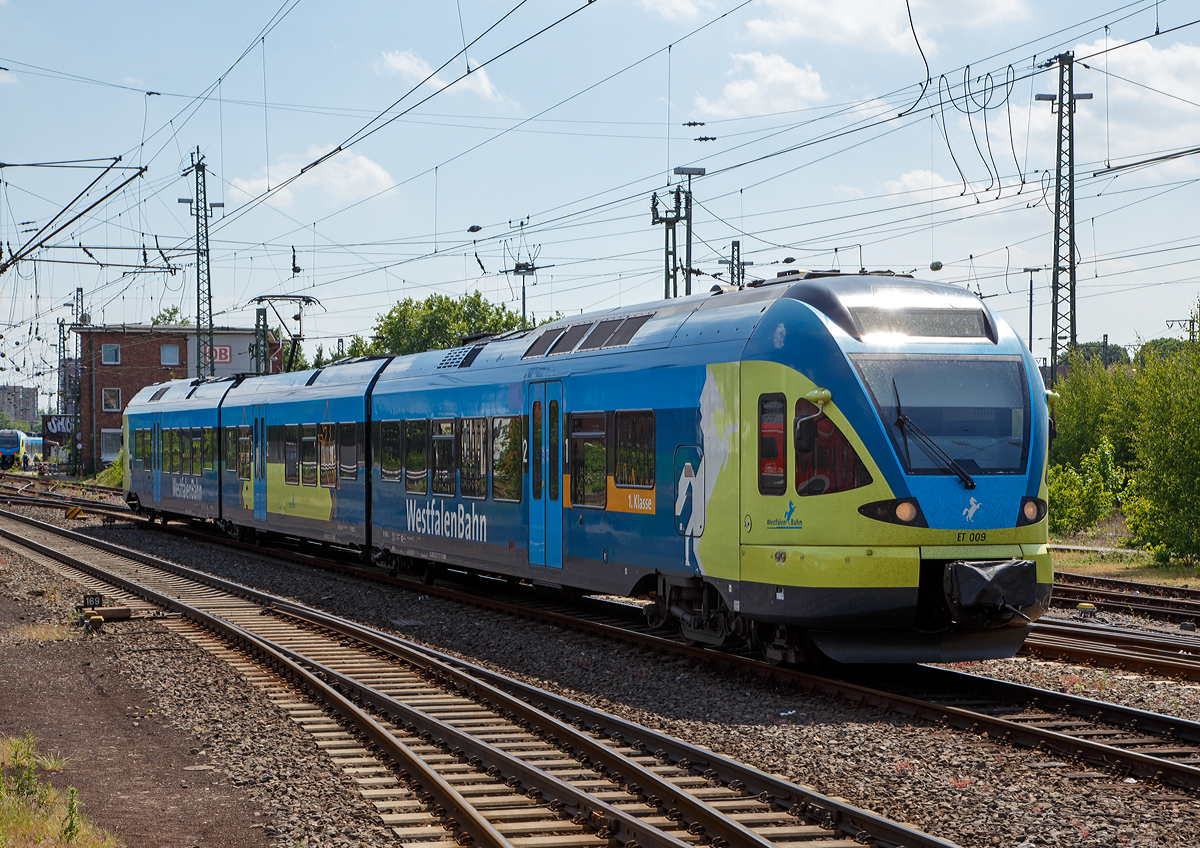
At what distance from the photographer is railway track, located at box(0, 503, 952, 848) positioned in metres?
6.69

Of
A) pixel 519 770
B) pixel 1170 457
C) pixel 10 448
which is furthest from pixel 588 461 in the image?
pixel 10 448

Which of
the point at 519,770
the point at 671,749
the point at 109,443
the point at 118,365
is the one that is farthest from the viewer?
the point at 118,365

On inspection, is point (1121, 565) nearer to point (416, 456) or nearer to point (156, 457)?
point (416, 456)

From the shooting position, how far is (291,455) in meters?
23.1

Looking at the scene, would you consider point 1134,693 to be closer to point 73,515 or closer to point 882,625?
point 882,625

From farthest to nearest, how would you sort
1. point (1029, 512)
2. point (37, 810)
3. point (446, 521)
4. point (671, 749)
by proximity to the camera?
point (446, 521) → point (1029, 512) → point (671, 749) → point (37, 810)

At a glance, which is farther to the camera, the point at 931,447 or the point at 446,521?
the point at 446,521

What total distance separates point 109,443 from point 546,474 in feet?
215

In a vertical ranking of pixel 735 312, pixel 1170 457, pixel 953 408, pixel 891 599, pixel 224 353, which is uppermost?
pixel 224 353

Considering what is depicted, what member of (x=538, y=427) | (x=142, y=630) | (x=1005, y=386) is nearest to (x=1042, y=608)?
(x=1005, y=386)

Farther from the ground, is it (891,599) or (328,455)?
(328,455)

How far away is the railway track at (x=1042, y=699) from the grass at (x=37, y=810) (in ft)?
19.3

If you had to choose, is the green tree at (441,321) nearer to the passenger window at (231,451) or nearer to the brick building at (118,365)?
the brick building at (118,365)

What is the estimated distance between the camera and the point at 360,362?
21.3m
